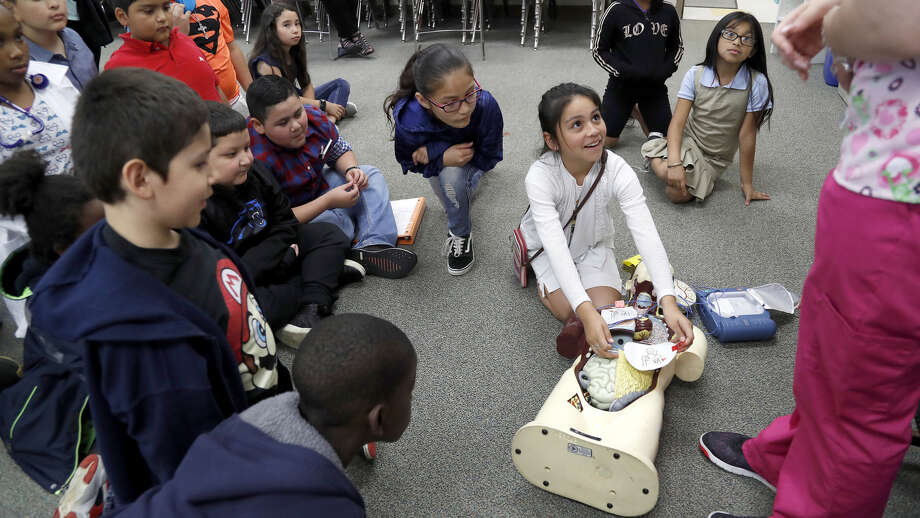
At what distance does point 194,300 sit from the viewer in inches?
39.8

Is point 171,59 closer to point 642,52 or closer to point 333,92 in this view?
point 333,92

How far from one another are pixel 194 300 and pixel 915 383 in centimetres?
116

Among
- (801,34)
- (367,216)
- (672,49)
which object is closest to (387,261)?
(367,216)

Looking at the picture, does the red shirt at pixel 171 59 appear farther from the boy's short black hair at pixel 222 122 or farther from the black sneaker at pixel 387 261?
the black sneaker at pixel 387 261

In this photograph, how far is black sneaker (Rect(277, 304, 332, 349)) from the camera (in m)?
1.87

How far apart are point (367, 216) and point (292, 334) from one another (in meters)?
0.62

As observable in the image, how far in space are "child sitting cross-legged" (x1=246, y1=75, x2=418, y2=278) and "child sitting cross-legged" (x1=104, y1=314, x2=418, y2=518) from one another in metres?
1.25

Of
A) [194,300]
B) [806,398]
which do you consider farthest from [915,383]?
[194,300]

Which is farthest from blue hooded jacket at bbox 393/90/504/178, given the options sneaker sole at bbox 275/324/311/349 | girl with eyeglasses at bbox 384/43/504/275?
sneaker sole at bbox 275/324/311/349

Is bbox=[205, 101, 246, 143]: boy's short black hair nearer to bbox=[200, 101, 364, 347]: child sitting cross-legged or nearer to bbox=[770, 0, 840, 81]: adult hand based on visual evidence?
bbox=[200, 101, 364, 347]: child sitting cross-legged

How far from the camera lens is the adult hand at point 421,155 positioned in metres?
2.13

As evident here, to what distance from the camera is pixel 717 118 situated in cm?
243

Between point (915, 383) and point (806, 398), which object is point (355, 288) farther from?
point (915, 383)

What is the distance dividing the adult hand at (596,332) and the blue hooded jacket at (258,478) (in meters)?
0.82
